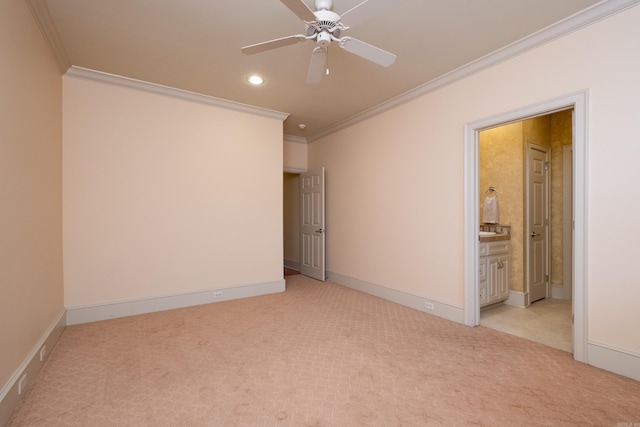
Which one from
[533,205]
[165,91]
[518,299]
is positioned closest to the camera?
[165,91]

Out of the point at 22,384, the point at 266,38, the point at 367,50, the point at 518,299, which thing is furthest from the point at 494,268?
the point at 22,384

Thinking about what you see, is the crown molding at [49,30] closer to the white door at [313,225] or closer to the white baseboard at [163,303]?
the white baseboard at [163,303]

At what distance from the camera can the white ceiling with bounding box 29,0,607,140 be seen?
2.33m

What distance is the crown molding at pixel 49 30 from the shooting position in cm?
229

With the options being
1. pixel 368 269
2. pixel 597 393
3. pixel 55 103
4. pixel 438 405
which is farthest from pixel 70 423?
pixel 368 269

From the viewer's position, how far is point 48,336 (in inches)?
102

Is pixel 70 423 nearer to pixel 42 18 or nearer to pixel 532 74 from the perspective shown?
pixel 42 18

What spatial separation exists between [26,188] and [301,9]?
241 centimetres

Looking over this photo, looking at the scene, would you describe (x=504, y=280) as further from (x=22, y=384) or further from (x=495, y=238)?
(x=22, y=384)

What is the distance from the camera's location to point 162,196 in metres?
3.87

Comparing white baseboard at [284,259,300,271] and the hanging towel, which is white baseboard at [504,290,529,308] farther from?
white baseboard at [284,259,300,271]

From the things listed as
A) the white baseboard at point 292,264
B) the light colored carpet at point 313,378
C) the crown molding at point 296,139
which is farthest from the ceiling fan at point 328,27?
the white baseboard at point 292,264

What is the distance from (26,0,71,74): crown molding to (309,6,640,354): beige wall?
12.2 feet

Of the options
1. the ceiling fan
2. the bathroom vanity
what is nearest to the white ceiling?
the ceiling fan
